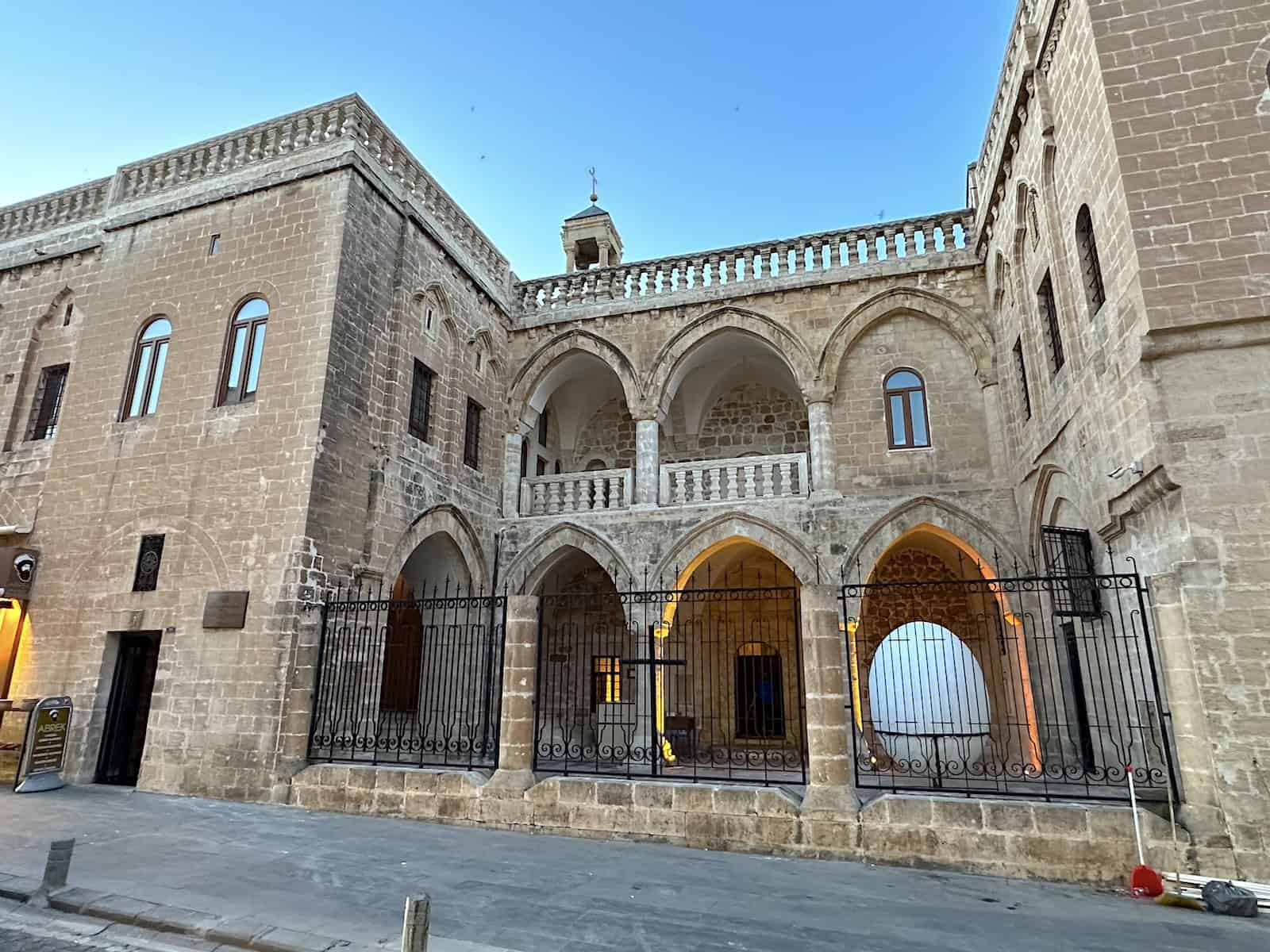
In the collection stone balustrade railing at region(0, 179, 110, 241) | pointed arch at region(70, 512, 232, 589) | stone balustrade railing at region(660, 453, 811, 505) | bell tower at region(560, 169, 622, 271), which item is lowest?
pointed arch at region(70, 512, 232, 589)

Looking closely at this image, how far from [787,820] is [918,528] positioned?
6177 millimetres

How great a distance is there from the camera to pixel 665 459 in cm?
1465

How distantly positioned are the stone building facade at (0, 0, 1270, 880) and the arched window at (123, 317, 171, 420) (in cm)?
6

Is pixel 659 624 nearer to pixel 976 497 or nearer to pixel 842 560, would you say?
pixel 842 560

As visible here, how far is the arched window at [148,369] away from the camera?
10266 millimetres

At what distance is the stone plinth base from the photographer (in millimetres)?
5391

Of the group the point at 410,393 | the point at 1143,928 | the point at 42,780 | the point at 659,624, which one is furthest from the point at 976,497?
the point at 42,780

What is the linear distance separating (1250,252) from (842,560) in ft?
20.1

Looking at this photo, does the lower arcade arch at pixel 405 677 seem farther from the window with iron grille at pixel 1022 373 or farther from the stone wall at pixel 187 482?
the window with iron grille at pixel 1022 373

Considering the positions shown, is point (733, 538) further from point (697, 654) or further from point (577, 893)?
point (577, 893)

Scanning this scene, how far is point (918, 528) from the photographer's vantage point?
36.3 feet

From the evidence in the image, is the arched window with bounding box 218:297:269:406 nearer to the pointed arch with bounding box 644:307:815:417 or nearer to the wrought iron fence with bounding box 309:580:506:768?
the wrought iron fence with bounding box 309:580:506:768

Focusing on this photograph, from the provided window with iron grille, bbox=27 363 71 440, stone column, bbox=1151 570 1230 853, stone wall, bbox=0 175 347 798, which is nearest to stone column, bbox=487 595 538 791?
stone wall, bbox=0 175 347 798

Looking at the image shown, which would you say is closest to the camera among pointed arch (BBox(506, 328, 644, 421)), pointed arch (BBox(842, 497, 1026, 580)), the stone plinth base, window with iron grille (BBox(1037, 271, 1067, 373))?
the stone plinth base
